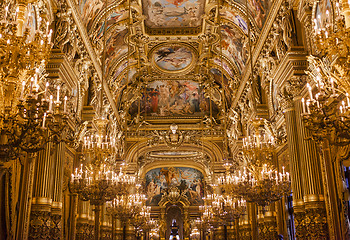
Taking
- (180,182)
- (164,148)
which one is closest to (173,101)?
(164,148)

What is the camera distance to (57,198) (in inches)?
386

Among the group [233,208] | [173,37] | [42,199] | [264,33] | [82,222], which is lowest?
[82,222]

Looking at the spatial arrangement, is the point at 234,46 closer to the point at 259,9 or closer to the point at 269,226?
the point at 259,9

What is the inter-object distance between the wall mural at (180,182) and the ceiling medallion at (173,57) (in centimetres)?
1369

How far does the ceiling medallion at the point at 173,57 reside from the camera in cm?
1852

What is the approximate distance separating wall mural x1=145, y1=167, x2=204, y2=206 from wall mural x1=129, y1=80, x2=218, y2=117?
405 inches

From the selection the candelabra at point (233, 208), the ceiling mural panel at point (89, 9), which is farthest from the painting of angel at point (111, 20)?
the candelabra at point (233, 208)

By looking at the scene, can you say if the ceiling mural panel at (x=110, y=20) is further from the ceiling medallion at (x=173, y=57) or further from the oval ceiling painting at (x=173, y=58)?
the oval ceiling painting at (x=173, y=58)

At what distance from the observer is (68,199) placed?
41.5ft

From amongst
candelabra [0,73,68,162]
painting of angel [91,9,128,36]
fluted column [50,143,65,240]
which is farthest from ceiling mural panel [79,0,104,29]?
candelabra [0,73,68,162]

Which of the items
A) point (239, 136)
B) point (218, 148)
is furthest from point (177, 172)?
point (239, 136)

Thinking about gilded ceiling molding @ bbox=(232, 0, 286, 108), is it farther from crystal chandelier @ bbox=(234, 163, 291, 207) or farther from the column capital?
crystal chandelier @ bbox=(234, 163, 291, 207)

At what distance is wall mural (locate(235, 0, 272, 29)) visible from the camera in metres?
12.6

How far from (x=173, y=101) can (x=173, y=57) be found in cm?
402
